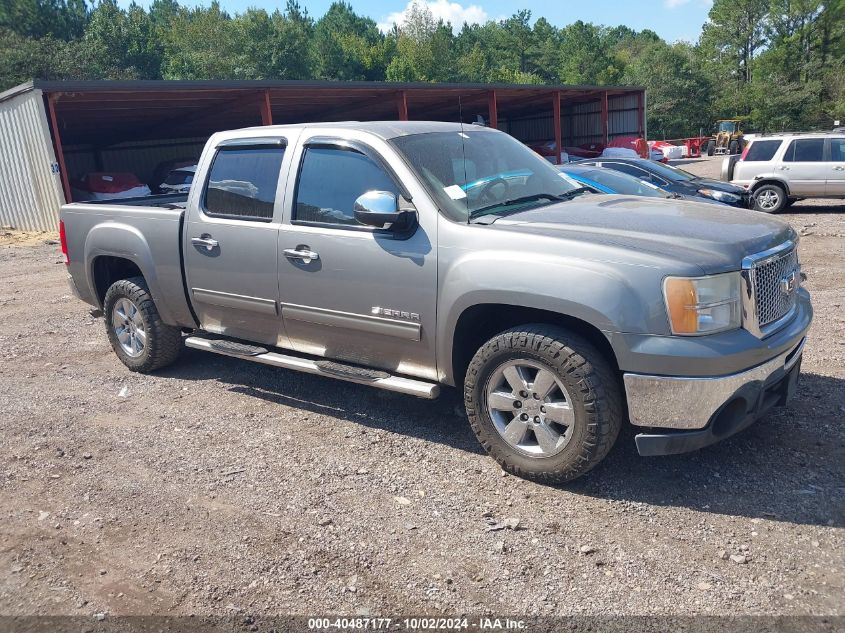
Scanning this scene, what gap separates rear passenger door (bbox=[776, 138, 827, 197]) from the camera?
1516cm

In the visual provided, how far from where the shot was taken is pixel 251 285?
16.8ft

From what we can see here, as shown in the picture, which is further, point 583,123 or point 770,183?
point 583,123

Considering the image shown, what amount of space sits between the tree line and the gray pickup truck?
51122mm

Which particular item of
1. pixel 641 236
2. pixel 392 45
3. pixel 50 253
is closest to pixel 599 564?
pixel 641 236

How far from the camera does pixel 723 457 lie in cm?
424

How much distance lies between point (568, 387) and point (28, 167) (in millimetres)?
19394

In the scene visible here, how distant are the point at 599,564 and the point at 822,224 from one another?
12.6 meters

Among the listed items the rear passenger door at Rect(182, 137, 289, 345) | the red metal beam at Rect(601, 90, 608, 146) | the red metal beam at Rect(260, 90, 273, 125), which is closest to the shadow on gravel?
A: the rear passenger door at Rect(182, 137, 289, 345)

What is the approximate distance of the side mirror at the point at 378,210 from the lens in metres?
4.20

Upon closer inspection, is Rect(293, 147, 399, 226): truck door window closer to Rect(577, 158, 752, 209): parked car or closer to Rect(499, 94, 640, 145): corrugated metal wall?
Rect(577, 158, 752, 209): parked car

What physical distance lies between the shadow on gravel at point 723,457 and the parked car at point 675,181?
7494mm

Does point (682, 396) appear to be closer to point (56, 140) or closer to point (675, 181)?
point (675, 181)

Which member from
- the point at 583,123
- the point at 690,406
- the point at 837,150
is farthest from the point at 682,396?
the point at 583,123

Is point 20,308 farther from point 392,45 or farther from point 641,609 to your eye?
point 392,45
